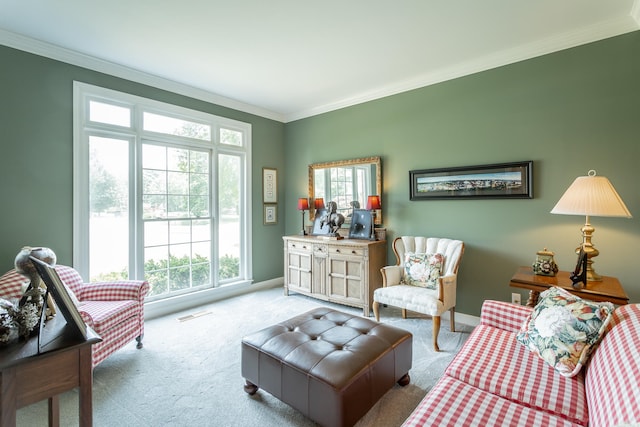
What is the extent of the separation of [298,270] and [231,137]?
2.18 meters

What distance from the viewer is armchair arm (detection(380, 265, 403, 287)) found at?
3268 mm

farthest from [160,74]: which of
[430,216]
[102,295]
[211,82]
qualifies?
[430,216]

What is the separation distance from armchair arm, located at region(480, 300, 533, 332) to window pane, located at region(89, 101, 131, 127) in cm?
399

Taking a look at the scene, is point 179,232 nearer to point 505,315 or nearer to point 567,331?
point 505,315

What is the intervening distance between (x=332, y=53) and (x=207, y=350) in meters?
3.09

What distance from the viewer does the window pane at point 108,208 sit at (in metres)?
3.19

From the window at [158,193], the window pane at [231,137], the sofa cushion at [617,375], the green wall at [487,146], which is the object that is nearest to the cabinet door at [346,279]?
the green wall at [487,146]

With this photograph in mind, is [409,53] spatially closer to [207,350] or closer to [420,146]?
[420,146]

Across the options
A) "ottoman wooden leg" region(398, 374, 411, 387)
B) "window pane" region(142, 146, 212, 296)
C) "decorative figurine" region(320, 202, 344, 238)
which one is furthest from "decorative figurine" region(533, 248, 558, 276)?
"window pane" region(142, 146, 212, 296)

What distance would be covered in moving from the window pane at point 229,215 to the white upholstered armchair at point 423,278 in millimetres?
2261

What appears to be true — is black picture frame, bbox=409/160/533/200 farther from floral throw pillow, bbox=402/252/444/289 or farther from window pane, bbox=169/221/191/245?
window pane, bbox=169/221/191/245

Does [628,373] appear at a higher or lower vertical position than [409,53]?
lower

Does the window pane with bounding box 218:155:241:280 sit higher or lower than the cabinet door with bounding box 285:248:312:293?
higher

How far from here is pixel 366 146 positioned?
13.5 feet
